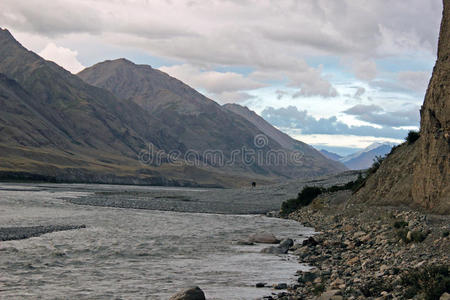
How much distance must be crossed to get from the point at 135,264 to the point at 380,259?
1326cm

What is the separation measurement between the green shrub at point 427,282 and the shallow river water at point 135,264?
6.31 meters

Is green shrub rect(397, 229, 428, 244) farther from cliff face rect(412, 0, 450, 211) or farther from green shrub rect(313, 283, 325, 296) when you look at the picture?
green shrub rect(313, 283, 325, 296)

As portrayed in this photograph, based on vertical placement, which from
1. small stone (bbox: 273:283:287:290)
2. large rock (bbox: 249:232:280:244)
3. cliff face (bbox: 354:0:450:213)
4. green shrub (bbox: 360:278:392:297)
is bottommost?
large rock (bbox: 249:232:280:244)

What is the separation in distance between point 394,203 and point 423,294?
79.5 ft

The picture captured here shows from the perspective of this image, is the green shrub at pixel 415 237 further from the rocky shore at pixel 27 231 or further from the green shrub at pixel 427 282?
the rocky shore at pixel 27 231

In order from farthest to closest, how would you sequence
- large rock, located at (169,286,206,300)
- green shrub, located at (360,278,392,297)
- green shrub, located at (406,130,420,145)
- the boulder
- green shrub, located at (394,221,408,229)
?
green shrub, located at (406,130,420,145) → the boulder → green shrub, located at (394,221,408,229) → large rock, located at (169,286,206,300) → green shrub, located at (360,278,392,297)

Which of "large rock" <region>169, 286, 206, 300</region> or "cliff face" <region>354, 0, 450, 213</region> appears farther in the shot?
"cliff face" <region>354, 0, 450, 213</region>

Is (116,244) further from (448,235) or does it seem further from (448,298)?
(448,298)

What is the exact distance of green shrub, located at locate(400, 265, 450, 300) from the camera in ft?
49.5

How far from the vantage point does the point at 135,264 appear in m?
27.6

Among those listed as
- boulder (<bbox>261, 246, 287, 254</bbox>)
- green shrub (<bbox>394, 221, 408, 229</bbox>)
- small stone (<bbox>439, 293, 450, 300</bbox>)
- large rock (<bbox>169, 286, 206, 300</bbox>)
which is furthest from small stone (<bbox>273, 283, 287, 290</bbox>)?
boulder (<bbox>261, 246, 287, 254</bbox>)

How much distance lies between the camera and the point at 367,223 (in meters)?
38.0

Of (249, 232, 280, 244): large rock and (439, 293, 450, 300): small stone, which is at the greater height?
(439, 293, 450, 300): small stone

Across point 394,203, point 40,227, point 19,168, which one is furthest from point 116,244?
point 19,168
